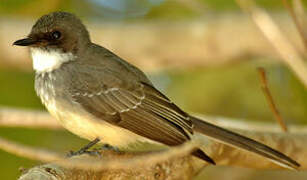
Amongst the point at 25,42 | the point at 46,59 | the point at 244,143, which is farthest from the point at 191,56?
the point at 25,42

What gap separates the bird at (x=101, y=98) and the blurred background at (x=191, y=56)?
50.7 inches

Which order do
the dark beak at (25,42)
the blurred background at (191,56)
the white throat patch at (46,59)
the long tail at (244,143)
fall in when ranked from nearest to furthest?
the long tail at (244,143), the dark beak at (25,42), the white throat patch at (46,59), the blurred background at (191,56)

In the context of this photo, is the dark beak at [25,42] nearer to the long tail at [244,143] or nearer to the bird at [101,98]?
the bird at [101,98]

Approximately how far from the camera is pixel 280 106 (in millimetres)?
6684

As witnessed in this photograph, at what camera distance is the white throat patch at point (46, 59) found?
4625 mm

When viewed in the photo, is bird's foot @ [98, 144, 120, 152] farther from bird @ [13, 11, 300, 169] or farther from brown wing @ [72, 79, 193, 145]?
brown wing @ [72, 79, 193, 145]

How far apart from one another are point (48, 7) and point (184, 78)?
5.94 ft

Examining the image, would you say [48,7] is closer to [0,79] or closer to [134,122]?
[0,79]

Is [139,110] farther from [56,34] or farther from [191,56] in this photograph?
[191,56]

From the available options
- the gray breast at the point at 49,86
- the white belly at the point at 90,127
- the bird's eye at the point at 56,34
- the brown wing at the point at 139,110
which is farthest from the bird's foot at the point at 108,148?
the bird's eye at the point at 56,34

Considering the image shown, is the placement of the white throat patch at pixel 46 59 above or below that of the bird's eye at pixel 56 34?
below

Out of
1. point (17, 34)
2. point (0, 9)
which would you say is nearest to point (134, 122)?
point (17, 34)

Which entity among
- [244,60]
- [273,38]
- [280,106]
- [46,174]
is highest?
[273,38]

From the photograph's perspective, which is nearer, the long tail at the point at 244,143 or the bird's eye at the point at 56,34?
the long tail at the point at 244,143
